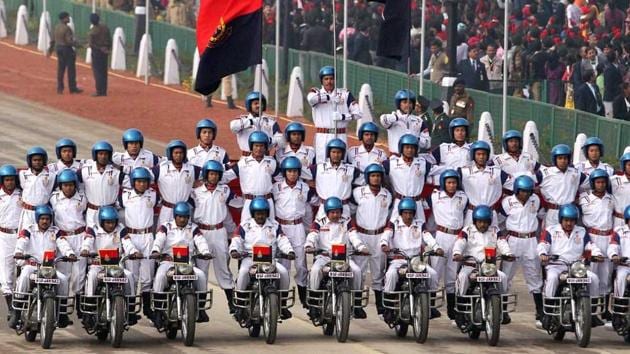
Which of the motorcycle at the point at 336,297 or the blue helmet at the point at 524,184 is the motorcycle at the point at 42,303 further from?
A: the blue helmet at the point at 524,184

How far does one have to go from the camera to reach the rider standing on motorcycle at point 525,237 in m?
25.3

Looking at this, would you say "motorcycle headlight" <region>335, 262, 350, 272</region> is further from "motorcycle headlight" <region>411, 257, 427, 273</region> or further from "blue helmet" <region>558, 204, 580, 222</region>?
"blue helmet" <region>558, 204, 580, 222</region>

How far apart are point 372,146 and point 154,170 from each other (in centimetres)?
299

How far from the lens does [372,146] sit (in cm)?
2678

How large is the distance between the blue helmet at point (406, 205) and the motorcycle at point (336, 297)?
700 millimetres

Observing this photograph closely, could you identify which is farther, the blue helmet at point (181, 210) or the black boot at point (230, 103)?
the black boot at point (230, 103)

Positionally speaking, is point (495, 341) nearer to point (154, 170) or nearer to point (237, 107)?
point (154, 170)

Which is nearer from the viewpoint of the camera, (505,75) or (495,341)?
(495,341)

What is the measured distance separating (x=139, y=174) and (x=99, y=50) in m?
21.1

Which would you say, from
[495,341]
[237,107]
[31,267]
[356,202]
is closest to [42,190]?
[31,267]

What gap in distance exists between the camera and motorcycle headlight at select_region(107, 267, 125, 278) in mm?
23719

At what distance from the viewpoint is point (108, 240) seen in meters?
24.2

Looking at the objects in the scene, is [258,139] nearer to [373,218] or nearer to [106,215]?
[373,218]

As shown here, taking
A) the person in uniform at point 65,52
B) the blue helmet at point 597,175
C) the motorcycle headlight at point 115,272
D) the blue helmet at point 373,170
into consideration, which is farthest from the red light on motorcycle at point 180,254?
the person in uniform at point 65,52
